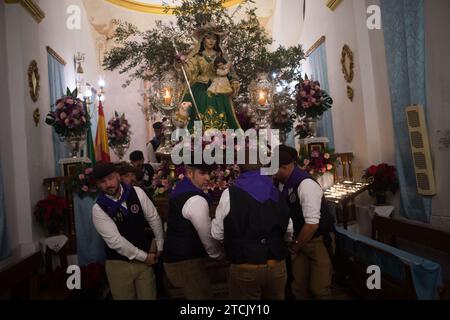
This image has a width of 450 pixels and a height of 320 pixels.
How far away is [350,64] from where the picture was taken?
612cm

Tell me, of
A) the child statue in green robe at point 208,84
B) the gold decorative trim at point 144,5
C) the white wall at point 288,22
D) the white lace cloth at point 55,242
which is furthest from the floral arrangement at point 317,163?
the gold decorative trim at point 144,5

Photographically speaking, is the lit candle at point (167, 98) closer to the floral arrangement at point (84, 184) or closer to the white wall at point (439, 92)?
the floral arrangement at point (84, 184)

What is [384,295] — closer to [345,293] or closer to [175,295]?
[345,293]

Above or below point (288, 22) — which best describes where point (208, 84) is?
below

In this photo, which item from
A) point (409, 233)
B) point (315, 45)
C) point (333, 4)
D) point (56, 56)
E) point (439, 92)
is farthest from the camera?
point (315, 45)

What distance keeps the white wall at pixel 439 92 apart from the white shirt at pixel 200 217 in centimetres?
307

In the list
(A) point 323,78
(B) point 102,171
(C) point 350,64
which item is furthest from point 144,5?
(B) point 102,171

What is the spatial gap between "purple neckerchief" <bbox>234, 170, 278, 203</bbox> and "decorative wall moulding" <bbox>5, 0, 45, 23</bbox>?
185 inches

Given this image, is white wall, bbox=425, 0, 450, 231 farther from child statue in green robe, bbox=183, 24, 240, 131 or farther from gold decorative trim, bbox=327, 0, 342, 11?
child statue in green robe, bbox=183, 24, 240, 131

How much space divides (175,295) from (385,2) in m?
4.53

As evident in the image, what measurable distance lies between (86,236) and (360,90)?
15.0 feet

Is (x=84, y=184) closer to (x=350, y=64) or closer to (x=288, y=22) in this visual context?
(x=350, y=64)

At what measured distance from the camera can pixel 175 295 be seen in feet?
12.8

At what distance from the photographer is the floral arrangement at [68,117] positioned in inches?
206
